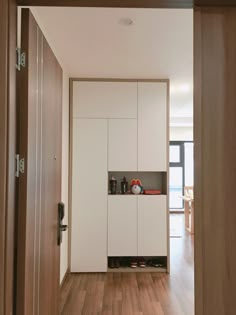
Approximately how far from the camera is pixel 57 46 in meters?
3.06

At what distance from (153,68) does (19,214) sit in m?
2.87

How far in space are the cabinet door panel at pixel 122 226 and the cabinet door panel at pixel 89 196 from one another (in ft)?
0.28

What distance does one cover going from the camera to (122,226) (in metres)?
4.06

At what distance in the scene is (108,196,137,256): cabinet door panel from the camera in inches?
159

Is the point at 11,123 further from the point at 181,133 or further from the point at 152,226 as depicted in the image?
the point at 181,133

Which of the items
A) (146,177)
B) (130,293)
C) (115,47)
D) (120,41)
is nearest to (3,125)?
(120,41)

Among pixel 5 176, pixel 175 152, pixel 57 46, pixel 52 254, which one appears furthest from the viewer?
pixel 175 152

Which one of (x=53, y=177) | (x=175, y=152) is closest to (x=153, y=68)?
(x=53, y=177)

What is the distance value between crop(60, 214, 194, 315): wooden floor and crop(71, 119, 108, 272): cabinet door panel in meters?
0.23

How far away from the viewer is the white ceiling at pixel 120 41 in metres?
2.43

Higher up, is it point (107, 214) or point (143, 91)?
point (143, 91)

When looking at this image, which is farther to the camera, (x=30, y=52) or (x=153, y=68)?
(x=153, y=68)

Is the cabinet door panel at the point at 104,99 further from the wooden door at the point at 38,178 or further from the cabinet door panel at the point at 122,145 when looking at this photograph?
the wooden door at the point at 38,178

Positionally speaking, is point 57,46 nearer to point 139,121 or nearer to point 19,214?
point 139,121
